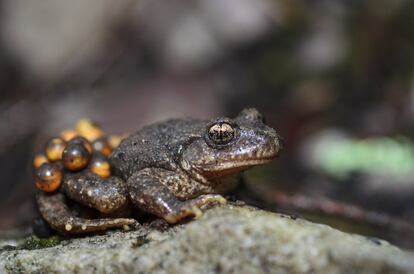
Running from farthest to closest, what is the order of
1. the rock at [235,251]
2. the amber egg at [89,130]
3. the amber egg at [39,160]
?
1. the amber egg at [89,130]
2. the amber egg at [39,160]
3. the rock at [235,251]

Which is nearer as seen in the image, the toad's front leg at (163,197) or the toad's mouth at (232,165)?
the toad's front leg at (163,197)

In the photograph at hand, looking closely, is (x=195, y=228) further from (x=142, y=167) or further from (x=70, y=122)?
(x=70, y=122)

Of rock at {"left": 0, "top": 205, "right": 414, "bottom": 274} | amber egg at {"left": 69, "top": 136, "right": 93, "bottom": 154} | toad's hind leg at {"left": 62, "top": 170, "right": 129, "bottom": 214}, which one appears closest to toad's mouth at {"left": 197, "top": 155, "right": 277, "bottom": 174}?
rock at {"left": 0, "top": 205, "right": 414, "bottom": 274}

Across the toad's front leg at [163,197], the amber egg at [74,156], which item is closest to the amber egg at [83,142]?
the amber egg at [74,156]

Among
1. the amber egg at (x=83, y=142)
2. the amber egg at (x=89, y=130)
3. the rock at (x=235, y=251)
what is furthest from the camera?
the amber egg at (x=89, y=130)

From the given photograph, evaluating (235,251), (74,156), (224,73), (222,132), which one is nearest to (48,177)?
(74,156)

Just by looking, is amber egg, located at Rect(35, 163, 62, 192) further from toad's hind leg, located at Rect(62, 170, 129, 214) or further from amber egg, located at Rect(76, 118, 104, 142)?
amber egg, located at Rect(76, 118, 104, 142)

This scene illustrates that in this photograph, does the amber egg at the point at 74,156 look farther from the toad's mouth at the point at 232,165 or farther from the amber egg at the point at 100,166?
the toad's mouth at the point at 232,165
